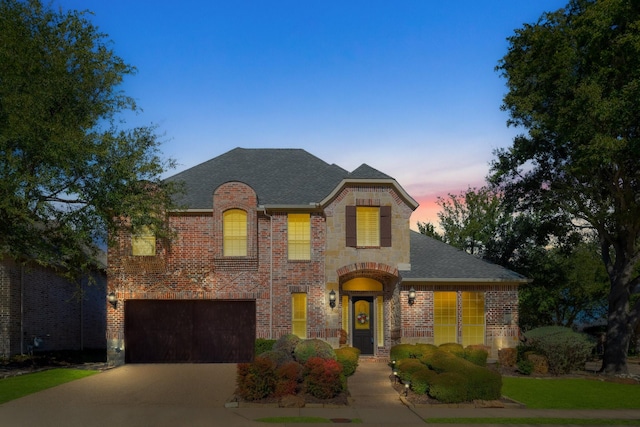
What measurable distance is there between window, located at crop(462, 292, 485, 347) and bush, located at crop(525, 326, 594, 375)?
3.06 m

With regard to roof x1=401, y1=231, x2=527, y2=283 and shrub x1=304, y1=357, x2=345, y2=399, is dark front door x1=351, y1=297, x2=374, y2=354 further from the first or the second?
shrub x1=304, y1=357, x2=345, y2=399

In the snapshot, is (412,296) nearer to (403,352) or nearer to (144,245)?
(403,352)

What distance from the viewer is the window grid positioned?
26469mm

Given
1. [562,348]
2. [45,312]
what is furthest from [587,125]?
[45,312]

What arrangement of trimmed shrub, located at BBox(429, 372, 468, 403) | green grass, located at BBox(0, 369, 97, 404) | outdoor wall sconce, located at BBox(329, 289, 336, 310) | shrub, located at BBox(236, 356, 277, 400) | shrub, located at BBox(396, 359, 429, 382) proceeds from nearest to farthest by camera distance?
trimmed shrub, located at BBox(429, 372, 468, 403) < shrub, located at BBox(236, 356, 277, 400) < shrub, located at BBox(396, 359, 429, 382) < green grass, located at BBox(0, 369, 97, 404) < outdoor wall sconce, located at BBox(329, 289, 336, 310)

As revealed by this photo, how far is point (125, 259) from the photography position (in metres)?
26.3

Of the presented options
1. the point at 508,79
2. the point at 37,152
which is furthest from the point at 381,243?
the point at 37,152

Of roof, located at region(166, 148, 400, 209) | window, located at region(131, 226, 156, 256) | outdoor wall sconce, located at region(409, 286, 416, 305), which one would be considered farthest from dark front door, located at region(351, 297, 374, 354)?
window, located at region(131, 226, 156, 256)

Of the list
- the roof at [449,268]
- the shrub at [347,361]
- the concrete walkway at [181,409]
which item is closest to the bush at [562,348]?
the roof at [449,268]

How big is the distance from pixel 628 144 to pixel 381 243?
9803 millimetres

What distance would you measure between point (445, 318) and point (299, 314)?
5.80 metres

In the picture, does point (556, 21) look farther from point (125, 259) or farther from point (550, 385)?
point (125, 259)

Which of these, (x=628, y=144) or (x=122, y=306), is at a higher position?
(x=628, y=144)

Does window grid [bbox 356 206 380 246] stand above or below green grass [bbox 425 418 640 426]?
above
